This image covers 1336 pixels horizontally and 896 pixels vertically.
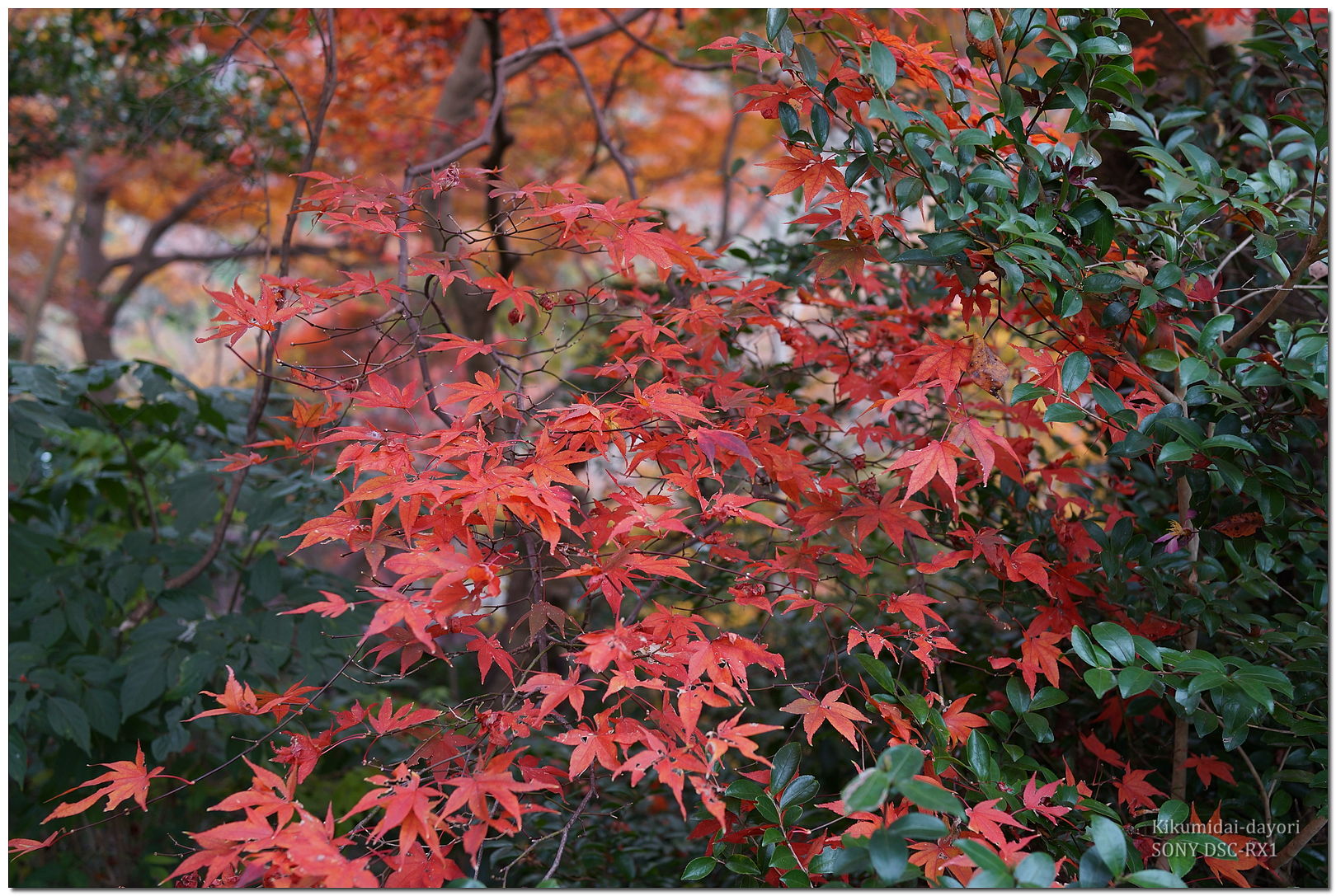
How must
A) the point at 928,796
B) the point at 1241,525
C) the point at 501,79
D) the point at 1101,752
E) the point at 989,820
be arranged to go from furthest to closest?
1. the point at 501,79
2. the point at 1101,752
3. the point at 1241,525
4. the point at 989,820
5. the point at 928,796

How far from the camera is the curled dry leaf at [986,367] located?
1215mm

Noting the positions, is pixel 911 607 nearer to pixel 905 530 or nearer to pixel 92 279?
pixel 905 530

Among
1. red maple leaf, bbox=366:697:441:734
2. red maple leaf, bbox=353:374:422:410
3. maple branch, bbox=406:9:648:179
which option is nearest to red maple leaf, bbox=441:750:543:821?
red maple leaf, bbox=366:697:441:734

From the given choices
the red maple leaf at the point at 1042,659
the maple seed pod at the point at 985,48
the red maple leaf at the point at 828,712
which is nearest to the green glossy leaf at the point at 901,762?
the red maple leaf at the point at 828,712

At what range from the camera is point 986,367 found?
4.00 feet

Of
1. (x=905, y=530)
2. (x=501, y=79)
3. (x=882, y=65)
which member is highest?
(x=501, y=79)

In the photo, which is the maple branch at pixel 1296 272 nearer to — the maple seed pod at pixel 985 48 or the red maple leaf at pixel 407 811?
the maple seed pod at pixel 985 48

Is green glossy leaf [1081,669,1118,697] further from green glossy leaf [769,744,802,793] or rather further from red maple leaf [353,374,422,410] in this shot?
red maple leaf [353,374,422,410]

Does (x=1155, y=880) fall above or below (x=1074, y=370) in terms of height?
below

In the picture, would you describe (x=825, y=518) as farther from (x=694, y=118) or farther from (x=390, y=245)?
(x=390, y=245)

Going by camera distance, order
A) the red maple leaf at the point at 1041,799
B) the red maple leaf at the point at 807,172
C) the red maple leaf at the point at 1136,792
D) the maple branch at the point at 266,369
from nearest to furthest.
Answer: the red maple leaf at the point at 1041,799 < the red maple leaf at the point at 807,172 < the red maple leaf at the point at 1136,792 < the maple branch at the point at 266,369

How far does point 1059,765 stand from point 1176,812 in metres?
0.38

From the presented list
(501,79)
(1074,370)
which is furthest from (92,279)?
(1074,370)

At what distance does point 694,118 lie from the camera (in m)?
6.50
